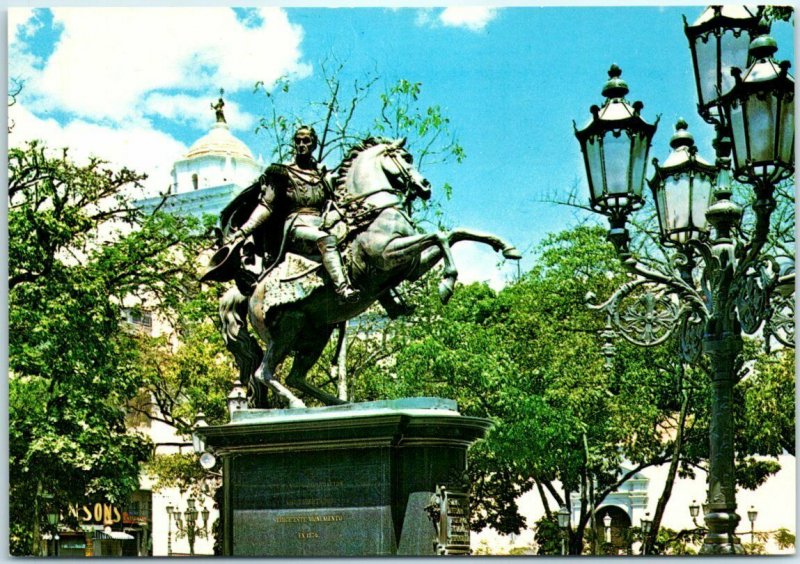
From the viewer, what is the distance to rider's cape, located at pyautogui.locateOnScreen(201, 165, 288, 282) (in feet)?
28.7

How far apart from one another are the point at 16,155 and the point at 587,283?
979 centimetres

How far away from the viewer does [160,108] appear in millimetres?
13328

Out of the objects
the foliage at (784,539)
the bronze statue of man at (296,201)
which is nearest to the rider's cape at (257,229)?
the bronze statue of man at (296,201)

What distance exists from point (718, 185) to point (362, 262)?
2102 mm

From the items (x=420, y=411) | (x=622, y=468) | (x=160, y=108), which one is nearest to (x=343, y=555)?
(x=420, y=411)

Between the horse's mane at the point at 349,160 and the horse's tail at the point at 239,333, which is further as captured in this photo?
the horse's tail at the point at 239,333

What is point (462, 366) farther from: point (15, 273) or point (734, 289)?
point (734, 289)

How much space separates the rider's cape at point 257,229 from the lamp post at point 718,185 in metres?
2.14

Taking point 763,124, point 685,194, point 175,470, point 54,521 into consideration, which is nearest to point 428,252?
point 685,194

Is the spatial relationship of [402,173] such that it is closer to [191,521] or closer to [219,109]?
[219,109]

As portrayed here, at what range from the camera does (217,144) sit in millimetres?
15062

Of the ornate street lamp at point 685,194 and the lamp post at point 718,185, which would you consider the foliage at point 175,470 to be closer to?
the ornate street lamp at point 685,194

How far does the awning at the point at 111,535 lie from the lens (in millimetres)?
17669

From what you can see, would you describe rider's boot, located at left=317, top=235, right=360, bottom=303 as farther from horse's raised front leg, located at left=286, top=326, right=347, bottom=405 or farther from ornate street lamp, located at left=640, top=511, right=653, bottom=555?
ornate street lamp, located at left=640, top=511, right=653, bottom=555
